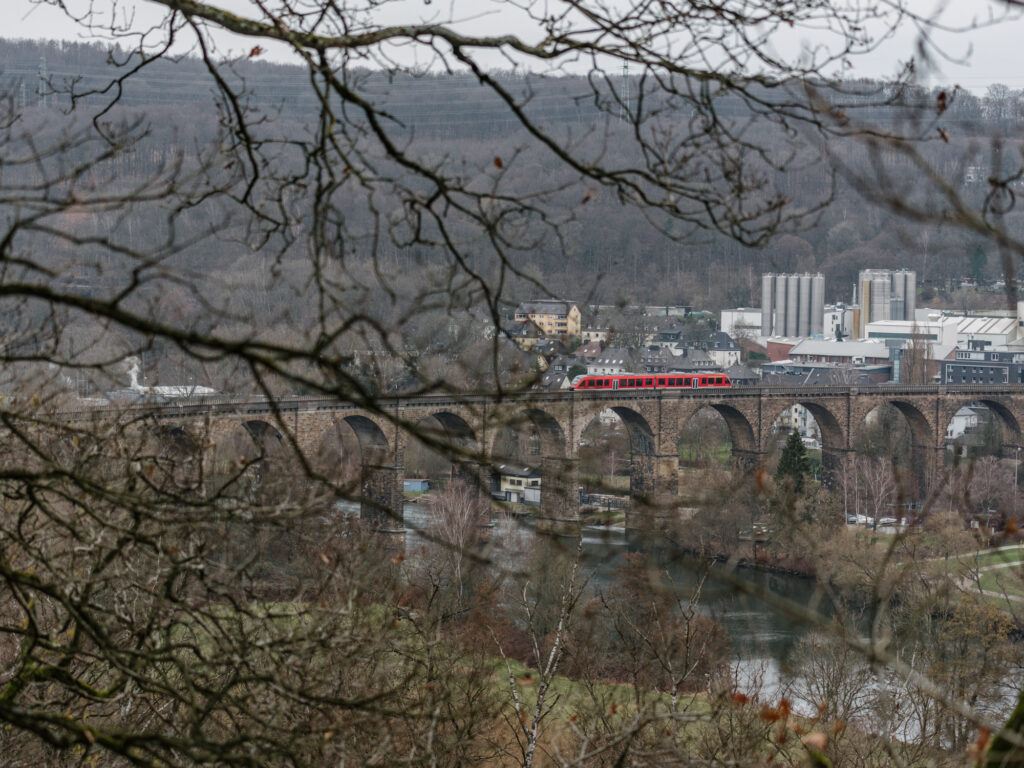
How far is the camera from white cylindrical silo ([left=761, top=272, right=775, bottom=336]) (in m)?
59.7

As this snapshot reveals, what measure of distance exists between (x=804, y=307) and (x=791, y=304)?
0.81 meters

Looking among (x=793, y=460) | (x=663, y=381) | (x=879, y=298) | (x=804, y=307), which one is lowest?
(x=793, y=460)

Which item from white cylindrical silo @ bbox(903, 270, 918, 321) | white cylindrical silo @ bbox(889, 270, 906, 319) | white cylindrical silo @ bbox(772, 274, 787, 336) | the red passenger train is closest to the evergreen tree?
the red passenger train

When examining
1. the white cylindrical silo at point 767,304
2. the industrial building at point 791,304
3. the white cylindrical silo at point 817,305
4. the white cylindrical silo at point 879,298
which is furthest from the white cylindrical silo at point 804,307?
the white cylindrical silo at point 879,298

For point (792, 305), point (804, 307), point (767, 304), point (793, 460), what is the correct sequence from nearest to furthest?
point (793, 460)
point (767, 304)
point (792, 305)
point (804, 307)

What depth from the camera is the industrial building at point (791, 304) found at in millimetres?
59906

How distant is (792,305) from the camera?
60125 millimetres

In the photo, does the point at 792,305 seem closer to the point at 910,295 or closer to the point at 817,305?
the point at 817,305

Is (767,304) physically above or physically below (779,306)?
above

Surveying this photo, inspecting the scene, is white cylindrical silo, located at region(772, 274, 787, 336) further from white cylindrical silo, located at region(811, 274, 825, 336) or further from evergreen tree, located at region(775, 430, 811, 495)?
evergreen tree, located at region(775, 430, 811, 495)

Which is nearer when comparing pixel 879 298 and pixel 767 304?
pixel 879 298

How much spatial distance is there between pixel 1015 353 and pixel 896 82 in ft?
150

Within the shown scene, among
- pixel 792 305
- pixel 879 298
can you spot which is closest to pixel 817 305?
pixel 792 305

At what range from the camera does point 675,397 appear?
33.8 meters
